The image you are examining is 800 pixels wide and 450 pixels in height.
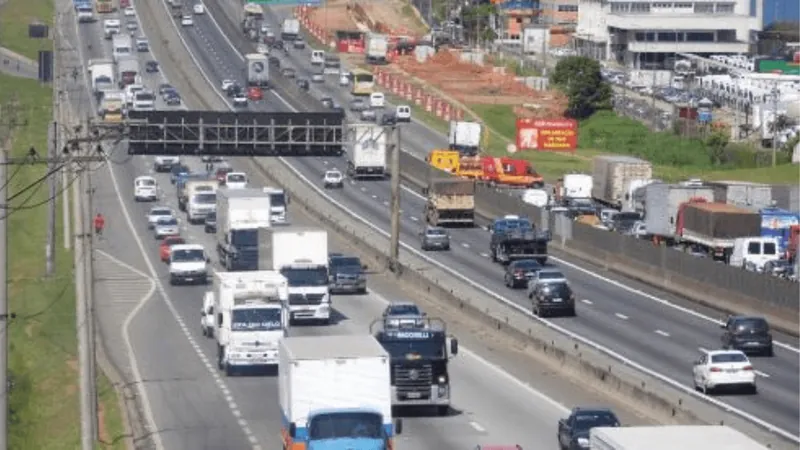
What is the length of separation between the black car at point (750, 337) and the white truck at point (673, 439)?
31.1m

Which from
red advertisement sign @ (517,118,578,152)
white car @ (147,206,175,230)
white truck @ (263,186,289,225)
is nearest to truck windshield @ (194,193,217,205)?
white car @ (147,206,175,230)

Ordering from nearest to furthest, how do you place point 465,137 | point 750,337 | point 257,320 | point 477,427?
point 477,427 → point 257,320 → point 750,337 → point 465,137

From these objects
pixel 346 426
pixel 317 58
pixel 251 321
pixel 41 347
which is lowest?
pixel 41 347

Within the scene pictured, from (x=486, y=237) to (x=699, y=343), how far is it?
34.4 metres

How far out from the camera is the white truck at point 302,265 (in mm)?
71312

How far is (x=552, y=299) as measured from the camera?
73812 millimetres

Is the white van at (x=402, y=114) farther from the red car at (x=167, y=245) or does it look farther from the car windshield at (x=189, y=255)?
the car windshield at (x=189, y=255)

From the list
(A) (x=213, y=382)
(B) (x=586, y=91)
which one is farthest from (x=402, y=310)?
(B) (x=586, y=91)

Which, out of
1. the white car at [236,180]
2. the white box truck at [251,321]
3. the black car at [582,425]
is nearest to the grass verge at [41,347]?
the white box truck at [251,321]

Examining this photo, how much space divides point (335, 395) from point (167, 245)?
171 feet

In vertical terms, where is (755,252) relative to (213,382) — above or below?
below

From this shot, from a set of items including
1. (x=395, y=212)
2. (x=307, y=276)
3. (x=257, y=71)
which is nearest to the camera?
(x=307, y=276)

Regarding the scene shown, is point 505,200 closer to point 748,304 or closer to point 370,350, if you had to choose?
point 748,304

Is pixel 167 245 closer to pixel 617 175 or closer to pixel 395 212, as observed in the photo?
pixel 395 212
